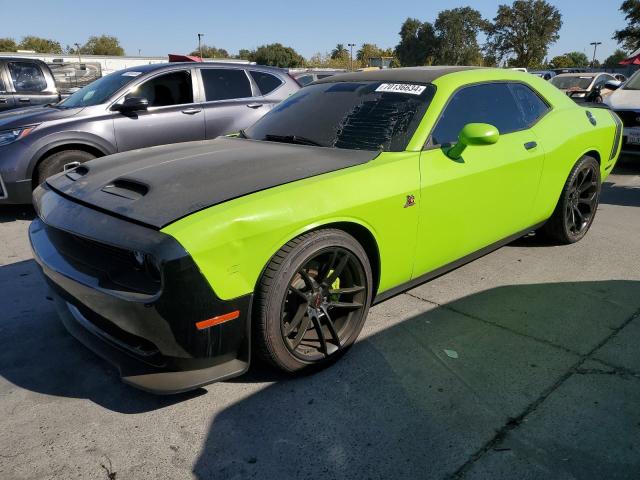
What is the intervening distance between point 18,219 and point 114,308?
161 inches

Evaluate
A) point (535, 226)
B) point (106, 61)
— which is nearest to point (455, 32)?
point (106, 61)

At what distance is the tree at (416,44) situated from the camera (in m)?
69.7

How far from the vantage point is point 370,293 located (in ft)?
8.68

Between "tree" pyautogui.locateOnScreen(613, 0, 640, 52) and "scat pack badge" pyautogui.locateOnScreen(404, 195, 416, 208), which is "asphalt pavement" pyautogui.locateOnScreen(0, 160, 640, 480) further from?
"tree" pyautogui.locateOnScreen(613, 0, 640, 52)

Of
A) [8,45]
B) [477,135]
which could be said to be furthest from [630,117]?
[8,45]

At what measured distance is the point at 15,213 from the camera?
559 cm

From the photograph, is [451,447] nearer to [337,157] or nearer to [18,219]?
[337,157]

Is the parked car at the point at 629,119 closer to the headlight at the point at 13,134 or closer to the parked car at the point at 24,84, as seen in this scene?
the headlight at the point at 13,134

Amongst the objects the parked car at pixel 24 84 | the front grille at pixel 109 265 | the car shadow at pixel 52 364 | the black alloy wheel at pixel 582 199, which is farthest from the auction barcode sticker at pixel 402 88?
the parked car at pixel 24 84

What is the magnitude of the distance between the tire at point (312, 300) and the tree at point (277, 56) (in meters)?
74.0

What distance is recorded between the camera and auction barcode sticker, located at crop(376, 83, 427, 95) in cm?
306

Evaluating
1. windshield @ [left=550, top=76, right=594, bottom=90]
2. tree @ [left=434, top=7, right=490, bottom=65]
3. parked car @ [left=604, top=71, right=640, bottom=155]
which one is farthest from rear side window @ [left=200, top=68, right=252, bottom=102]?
tree @ [left=434, top=7, right=490, bottom=65]

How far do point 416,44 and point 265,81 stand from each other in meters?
71.0

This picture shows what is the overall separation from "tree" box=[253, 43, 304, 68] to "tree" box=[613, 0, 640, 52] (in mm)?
41964
